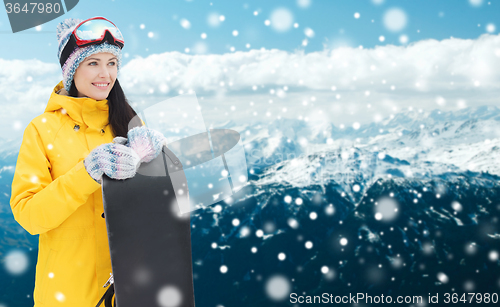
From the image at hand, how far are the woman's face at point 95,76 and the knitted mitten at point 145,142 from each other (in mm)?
325

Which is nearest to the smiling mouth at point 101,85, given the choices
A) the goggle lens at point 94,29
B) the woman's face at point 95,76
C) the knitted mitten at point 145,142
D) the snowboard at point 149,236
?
the woman's face at point 95,76

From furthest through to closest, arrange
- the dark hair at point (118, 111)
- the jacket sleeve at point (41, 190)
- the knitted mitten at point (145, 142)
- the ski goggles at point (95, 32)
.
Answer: the dark hair at point (118, 111)
the ski goggles at point (95, 32)
the knitted mitten at point (145, 142)
the jacket sleeve at point (41, 190)

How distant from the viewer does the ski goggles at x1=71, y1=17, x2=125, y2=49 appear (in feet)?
4.91

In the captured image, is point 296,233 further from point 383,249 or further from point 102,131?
point 102,131

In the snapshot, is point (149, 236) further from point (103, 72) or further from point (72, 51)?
point (72, 51)

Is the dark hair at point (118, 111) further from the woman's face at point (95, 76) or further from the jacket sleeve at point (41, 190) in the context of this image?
the jacket sleeve at point (41, 190)

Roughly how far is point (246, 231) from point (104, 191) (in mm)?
10939

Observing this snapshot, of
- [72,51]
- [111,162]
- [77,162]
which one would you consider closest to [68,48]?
[72,51]

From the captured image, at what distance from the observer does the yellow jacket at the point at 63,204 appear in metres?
1.24

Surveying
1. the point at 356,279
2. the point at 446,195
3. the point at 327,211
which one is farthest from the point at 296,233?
the point at 446,195

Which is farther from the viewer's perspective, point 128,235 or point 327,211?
point 327,211

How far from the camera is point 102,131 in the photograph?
5.14 ft

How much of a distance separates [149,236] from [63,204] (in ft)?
1.37

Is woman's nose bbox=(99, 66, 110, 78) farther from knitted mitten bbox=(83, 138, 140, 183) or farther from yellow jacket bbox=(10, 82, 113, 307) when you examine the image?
knitted mitten bbox=(83, 138, 140, 183)
